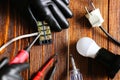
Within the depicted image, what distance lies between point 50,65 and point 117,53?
0.20m

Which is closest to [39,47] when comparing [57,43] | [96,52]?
[57,43]

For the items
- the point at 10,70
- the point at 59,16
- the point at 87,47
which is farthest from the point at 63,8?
the point at 10,70

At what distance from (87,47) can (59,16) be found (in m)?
0.12

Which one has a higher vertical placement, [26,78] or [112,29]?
[112,29]

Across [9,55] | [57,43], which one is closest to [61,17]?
[57,43]

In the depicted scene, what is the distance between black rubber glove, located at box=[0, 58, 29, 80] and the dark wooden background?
0.06 meters

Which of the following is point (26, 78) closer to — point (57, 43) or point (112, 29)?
point (57, 43)

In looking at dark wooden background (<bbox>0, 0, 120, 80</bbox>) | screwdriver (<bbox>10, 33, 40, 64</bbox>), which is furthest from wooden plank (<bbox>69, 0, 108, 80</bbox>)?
screwdriver (<bbox>10, 33, 40, 64</bbox>)

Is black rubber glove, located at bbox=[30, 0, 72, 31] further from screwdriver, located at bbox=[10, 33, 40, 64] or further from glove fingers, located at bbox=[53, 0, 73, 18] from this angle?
screwdriver, located at bbox=[10, 33, 40, 64]

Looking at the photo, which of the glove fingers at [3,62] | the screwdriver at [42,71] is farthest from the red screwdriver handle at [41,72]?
the glove fingers at [3,62]

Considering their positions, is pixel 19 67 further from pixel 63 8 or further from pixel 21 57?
pixel 63 8

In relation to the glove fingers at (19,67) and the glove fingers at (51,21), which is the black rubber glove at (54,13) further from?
the glove fingers at (19,67)

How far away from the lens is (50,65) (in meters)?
0.83

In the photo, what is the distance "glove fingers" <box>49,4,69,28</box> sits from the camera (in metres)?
0.81
